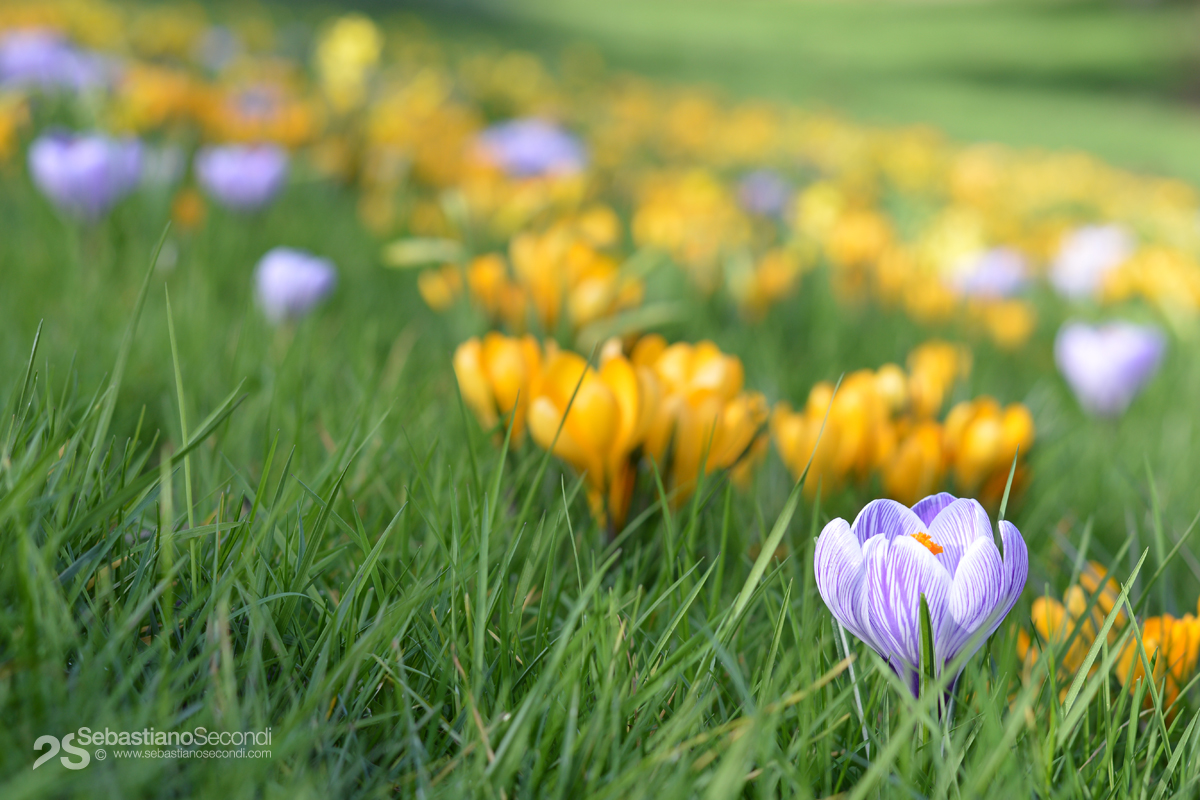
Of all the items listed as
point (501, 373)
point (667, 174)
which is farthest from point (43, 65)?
point (501, 373)

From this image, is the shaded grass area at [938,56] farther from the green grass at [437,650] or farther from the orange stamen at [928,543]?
the orange stamen at [928,543]

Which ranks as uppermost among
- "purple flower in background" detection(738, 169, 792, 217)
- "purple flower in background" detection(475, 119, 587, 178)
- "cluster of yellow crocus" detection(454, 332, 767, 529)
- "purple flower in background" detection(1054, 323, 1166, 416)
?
"cluster of yellow crocus" detection(454, 332, 767, 529)

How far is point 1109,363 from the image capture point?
1973 mm

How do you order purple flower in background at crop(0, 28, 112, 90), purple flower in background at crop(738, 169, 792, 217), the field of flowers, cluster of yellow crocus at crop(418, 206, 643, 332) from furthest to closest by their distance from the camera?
purple flower in background at crop(738, 169, 792, 217)
purple flower in background at crop(0, 28, 112, 90)
cluster of yellow crocus at crop(418, 206, 643, 332)
the field of flowers

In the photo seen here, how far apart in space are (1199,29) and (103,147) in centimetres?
3342

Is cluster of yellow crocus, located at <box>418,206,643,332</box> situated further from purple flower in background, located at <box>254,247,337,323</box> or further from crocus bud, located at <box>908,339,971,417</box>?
crocus bud, located at <box>908,339,971,417</box>

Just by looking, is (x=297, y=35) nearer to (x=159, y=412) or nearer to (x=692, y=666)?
(x=159, y=412)

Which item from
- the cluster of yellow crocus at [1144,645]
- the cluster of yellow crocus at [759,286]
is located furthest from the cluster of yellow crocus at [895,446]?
the cluster of yellow crocus at [759,286]

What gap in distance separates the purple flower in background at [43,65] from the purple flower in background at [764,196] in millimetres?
2672

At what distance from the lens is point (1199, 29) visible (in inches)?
1051

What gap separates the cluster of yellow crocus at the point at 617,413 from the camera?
1.04 metres

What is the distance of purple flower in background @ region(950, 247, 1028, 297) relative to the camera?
9.57 feet

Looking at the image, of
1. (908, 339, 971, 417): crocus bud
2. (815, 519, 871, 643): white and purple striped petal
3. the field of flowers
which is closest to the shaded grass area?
the field of flowers

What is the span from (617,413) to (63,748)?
0.64 m
